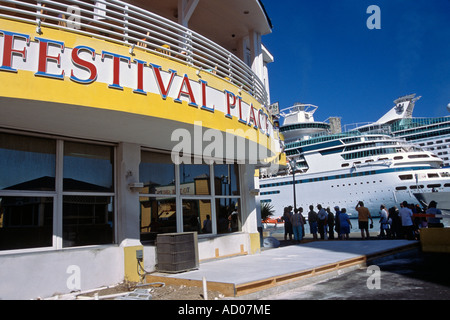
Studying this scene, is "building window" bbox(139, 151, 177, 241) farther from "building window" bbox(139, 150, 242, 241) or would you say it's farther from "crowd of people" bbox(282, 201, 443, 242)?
"crowd of people" bbox(282, 201, 443, 242)

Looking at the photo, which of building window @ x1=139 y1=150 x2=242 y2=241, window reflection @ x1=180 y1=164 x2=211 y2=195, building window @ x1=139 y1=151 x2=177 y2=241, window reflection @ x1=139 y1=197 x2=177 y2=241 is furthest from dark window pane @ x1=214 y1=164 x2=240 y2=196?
window reflection @ x1=139 y1=197 x2=177 y2=241

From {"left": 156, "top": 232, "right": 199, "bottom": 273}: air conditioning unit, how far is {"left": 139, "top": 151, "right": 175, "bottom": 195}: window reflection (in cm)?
147

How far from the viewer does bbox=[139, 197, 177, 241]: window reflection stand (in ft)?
29.2

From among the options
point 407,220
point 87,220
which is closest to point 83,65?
point 87,220

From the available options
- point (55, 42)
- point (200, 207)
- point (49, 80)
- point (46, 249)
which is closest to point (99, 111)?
point (49, 80)

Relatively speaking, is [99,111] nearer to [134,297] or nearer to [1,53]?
[1,53]

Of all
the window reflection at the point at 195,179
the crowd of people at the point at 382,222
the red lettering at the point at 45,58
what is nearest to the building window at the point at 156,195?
the window reflection at the point at 195,179

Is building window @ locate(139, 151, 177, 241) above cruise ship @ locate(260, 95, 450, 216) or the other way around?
the other way around

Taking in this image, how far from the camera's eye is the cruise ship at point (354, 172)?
161 ft

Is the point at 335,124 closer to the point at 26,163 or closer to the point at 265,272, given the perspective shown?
the point at 265,272

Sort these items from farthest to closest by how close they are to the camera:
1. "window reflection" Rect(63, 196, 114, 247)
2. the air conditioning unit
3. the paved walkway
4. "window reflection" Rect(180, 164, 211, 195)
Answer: "window reflection" Rect(180, 164, 211, 195)
the air conditioning unit
"window reflection" Rect(63, 196, 114, 247)
the paved walkway

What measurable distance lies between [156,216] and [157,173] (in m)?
1.16

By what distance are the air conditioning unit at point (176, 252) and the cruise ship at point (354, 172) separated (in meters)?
34.1

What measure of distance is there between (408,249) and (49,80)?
11800mm
